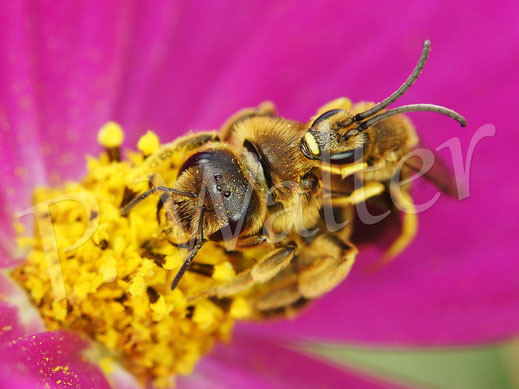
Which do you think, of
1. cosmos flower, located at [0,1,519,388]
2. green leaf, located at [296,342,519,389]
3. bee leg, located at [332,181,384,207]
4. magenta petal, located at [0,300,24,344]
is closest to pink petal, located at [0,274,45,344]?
magenta petal, located at [0,300,24,344]

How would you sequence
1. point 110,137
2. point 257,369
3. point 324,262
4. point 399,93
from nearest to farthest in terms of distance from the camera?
point 399,93 → point 324,262 → point 110,137 → point 257,369

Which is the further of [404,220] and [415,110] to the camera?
[404,220]

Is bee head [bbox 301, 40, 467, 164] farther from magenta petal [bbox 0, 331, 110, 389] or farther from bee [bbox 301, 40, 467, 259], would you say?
magenta petal [bbox 0, 331, 110, 389]

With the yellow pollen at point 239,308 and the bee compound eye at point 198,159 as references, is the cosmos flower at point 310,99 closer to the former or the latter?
the yellow pollen at point 239,308

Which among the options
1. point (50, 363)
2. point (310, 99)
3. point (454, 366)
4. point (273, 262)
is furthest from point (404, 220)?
point (454, 366)

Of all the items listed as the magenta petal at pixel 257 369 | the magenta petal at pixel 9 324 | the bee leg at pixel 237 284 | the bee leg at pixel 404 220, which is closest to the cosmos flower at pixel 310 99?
the magenta petal at pixel 257 369

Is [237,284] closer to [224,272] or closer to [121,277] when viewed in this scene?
[224,272]

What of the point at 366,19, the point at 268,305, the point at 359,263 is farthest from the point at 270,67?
the point at 268,305

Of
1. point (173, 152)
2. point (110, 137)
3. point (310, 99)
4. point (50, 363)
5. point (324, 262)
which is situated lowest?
point (50, 363)
